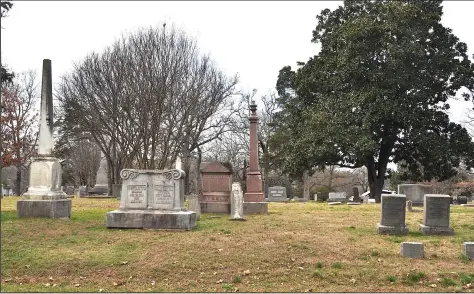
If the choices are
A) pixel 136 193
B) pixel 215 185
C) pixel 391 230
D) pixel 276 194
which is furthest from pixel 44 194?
pixel 276 194

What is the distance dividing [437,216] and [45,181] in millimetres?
10440

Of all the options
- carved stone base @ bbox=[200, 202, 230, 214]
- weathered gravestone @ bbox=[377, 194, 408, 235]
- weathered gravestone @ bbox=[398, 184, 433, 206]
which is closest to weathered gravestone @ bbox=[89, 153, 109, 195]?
carved stone base @ bbox=[200, 202, 230, 214]

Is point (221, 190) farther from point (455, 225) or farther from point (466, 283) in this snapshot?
point (466, 283)

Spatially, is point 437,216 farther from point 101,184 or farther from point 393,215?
point 101,184

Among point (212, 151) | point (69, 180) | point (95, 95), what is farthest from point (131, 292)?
point (69, 180)

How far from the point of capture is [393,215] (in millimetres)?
12258

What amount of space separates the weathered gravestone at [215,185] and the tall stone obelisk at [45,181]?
20.0ft

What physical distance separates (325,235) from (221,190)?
7573 mm

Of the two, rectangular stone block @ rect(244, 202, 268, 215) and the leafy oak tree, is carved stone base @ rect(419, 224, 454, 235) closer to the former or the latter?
rectangular stone block @ rect(244, 202, 268, 215)

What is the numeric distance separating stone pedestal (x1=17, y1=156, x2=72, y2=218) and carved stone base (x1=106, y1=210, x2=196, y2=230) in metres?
1.90

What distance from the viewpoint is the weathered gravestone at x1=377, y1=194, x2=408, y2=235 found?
1216 cm

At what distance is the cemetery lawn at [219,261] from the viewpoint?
25.9 ft

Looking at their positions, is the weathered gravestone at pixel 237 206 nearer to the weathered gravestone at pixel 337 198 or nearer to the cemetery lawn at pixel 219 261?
the cemetery lawn at pixel 219 261

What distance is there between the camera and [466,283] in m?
8.01
